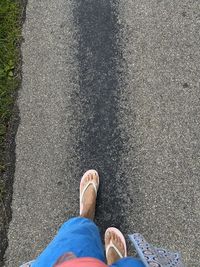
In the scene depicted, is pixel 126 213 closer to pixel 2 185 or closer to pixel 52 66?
pixel 2 185

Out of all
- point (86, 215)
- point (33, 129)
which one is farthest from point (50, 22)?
point (86, 215)

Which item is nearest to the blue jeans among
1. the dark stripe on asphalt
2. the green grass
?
the dark stripe on asphalt

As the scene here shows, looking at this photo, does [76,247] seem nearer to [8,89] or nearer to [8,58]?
[8,89]

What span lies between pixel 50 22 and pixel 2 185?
4.02 feet

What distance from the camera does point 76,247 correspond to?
7.18ft

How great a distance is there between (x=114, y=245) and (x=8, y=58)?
60.0 inches

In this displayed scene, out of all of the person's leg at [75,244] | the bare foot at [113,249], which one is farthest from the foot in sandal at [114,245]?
the person's leg at [75,244]

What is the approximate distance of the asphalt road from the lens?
2.88 m

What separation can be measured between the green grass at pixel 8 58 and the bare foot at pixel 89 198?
605 millimetres

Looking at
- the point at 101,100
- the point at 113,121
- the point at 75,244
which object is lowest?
the point at 75,244

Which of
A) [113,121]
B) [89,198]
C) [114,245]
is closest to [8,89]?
[113,121]

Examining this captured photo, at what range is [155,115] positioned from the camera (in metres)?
3.04

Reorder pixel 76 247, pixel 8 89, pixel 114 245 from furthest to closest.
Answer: pixel 8 89 → pixel 114 245 → pixel 76 247

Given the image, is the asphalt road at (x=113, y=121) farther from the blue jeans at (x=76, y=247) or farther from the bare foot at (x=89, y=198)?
the blue jeans at (x=76, y=247)
